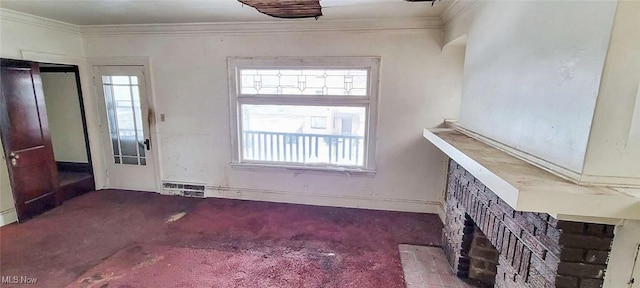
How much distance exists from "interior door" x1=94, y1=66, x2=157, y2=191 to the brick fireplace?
4326 millimetres

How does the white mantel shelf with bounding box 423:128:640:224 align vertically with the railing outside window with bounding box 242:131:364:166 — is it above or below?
above

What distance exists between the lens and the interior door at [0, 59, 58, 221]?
132 inches

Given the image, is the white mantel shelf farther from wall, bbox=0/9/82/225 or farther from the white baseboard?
wall, bbox=0/9/82/225

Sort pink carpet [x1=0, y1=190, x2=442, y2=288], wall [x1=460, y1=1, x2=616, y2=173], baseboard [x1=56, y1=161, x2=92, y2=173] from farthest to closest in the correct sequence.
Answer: baseboard [x1=56, y1=161, x2=92, y2=173] < pink carpet [x1=0, y1=190, x2=442, y2=288] < wall [x1=460, y1=1, x2=616, y2=173]

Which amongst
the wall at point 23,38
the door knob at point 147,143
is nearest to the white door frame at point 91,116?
the wall at point 23,38

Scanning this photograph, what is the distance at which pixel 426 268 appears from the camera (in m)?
2.71

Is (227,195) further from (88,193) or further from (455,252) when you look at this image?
(455,252)

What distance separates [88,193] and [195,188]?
5.52ft

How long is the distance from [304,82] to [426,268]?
103 inches

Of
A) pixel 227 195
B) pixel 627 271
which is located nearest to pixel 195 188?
pixel 227 195

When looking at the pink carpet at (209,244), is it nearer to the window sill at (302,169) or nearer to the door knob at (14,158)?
the window sill at (302,169)
